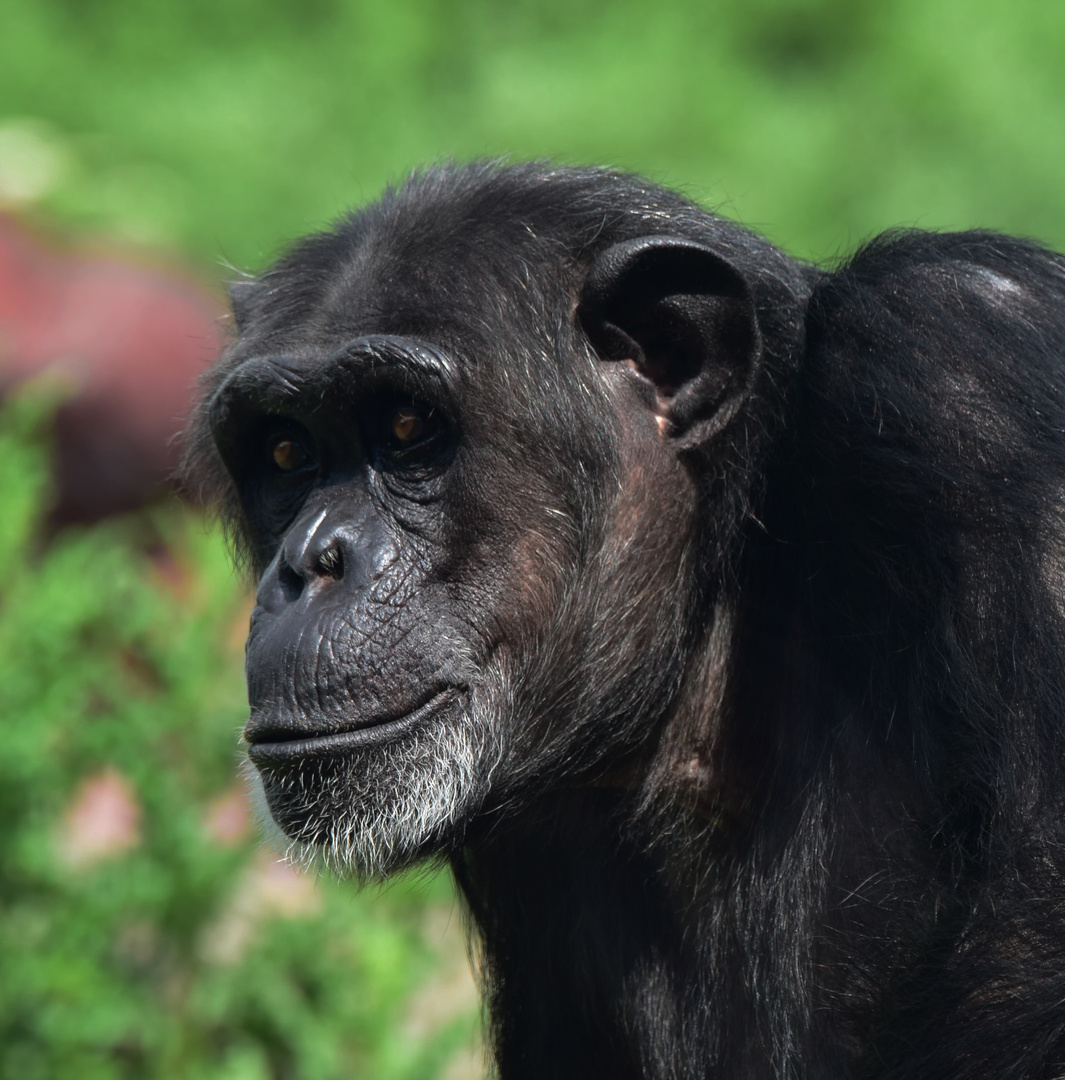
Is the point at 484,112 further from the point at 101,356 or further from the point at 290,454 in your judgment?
the point at 290,454

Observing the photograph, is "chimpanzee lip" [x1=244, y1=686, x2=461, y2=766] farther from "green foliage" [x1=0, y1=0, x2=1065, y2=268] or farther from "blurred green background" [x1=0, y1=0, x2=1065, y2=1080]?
"green foliage" [x1=0, y1=0, x2=1065, y2=268]

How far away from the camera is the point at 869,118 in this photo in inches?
669

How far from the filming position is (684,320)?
367 centimetres

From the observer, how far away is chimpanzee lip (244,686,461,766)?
3467 mm

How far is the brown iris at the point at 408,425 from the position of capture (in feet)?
12.0

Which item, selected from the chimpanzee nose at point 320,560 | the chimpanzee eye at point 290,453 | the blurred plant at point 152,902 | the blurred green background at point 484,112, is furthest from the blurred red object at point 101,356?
the chimpanzee nose at point 320,560

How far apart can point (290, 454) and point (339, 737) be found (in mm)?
812

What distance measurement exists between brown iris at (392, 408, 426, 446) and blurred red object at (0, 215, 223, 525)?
797cm

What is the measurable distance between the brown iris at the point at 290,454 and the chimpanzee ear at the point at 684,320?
0.80 metres

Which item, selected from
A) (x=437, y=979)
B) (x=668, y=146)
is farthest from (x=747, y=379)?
(x=668, y=146)

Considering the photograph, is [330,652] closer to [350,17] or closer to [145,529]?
[145,529]

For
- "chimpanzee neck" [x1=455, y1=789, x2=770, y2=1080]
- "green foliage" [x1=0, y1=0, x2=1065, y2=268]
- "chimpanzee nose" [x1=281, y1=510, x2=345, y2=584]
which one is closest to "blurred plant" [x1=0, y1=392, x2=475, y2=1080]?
"chimpanzee neck" [x1=455, y1=789, x2=770, y2=1080]

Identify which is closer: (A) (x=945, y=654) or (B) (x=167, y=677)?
(A) (x=945, y=654)

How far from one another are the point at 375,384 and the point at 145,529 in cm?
854
